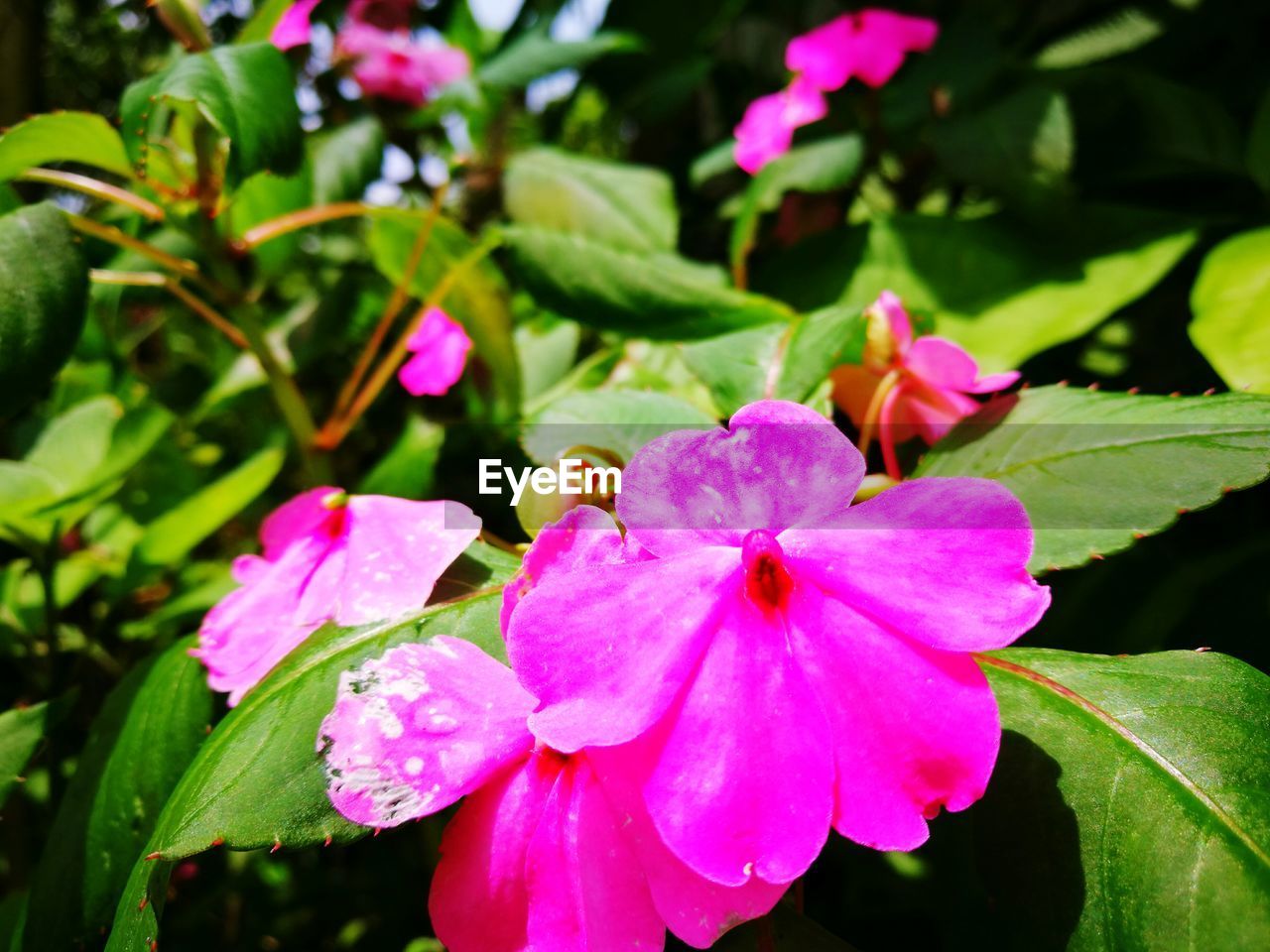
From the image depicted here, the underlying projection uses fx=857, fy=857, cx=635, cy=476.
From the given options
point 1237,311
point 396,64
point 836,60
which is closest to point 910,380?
point 1237,311

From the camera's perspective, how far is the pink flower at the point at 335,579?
363mm

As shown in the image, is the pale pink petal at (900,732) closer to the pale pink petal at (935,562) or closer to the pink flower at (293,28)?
the pale pink petal at (935,562)

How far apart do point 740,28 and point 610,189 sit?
43 cm

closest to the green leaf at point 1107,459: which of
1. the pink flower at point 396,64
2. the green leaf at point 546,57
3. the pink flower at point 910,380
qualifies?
the pink flower at point 910,380

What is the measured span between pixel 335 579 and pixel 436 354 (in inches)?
13.6

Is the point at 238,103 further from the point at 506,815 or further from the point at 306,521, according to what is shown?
the point at 506,815

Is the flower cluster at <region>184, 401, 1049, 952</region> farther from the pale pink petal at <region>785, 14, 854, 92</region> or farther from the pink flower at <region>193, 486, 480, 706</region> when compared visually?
the pale pink petal at <region>785, 14, 854, 92</region>

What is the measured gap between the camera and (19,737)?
490 millimetres

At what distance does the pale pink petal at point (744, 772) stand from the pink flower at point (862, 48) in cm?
68

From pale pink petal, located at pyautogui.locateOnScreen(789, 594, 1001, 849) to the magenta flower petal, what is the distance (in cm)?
5

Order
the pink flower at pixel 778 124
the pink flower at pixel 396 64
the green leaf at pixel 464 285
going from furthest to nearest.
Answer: the pink flower at pixel 396 64 → the pink flower at pixel 778 124 → the green leaf at pixel 464 285

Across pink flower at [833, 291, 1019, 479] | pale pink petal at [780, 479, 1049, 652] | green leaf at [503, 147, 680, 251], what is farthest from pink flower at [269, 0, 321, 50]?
pale pink petal at [780, 479, 1049, 652]

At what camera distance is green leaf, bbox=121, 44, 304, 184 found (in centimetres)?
43

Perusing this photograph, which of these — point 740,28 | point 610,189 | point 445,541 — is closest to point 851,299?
point 610,189
